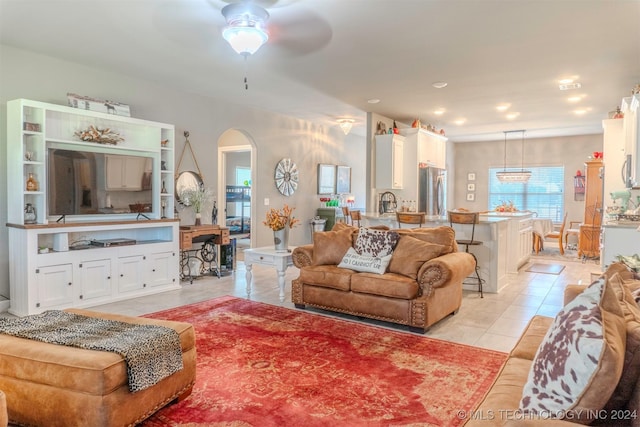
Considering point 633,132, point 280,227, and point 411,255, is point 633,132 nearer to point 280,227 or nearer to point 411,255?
point 411,255

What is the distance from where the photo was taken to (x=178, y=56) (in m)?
4.44

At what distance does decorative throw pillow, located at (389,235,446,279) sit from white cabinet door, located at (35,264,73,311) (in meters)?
3.34

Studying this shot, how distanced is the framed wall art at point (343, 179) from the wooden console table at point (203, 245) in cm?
349

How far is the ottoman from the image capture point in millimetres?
1917

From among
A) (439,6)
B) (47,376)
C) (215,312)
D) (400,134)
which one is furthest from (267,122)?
(47,376)

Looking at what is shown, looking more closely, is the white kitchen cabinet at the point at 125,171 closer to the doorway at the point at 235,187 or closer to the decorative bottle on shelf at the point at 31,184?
the decorative bottle on shelf at the point at 31,184

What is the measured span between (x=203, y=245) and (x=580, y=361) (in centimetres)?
566

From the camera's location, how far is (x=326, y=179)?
29.0ft

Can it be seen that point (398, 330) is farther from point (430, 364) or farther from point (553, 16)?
point (553, 16)

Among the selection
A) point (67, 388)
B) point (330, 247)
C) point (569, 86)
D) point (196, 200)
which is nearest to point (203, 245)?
point (196, 200)

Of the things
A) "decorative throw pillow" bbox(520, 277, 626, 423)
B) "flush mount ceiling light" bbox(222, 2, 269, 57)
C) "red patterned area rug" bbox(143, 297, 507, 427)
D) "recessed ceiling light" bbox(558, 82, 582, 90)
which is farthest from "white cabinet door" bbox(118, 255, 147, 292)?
"recessed ceiling light" bbox(558, 82, 582, 90)

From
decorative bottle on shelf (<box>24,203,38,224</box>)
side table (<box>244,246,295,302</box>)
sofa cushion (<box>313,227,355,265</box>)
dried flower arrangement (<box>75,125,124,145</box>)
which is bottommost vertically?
side table (<box>244,246,295,302</box>)

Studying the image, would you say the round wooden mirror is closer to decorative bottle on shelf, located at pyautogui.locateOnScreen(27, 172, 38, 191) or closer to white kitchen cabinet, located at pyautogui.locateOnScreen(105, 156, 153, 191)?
white kitchen cabinet, located at pyautogui.locateOnScreen(105, 156, 153, 191)

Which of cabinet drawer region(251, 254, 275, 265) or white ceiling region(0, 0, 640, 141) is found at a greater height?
white ceiling region(0, 0, 640, 141)
